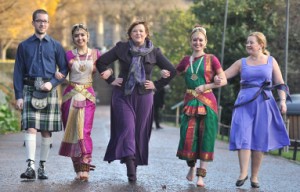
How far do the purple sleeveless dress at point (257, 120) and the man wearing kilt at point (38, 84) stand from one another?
2.07 metres

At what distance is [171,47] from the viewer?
53312 mm

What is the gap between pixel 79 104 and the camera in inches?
408

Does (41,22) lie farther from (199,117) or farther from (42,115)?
(199,117)

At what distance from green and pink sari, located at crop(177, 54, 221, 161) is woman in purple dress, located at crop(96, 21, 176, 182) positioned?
0.36 metres

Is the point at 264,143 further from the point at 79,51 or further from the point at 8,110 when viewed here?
the point at 8,110

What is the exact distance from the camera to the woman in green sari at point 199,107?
1030cm

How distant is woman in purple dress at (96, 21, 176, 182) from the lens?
10305mm

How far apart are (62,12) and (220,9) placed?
1943cm

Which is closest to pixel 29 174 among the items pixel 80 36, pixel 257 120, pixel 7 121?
pixel 80 36

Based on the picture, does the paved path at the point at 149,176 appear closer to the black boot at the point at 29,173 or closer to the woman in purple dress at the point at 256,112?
the black boot at the point at 29,173

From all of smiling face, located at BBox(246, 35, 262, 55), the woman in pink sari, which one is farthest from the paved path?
smiling face, located at BBox(246, 35, 262, 55)

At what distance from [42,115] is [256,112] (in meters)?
2.47

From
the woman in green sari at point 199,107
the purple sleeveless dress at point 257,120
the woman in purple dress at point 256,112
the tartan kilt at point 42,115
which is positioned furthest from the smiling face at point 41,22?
the purple sleeveless dress at point 257,120

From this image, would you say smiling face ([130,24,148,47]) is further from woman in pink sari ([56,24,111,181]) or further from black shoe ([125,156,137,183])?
black shoe ([125,156,137,183])
